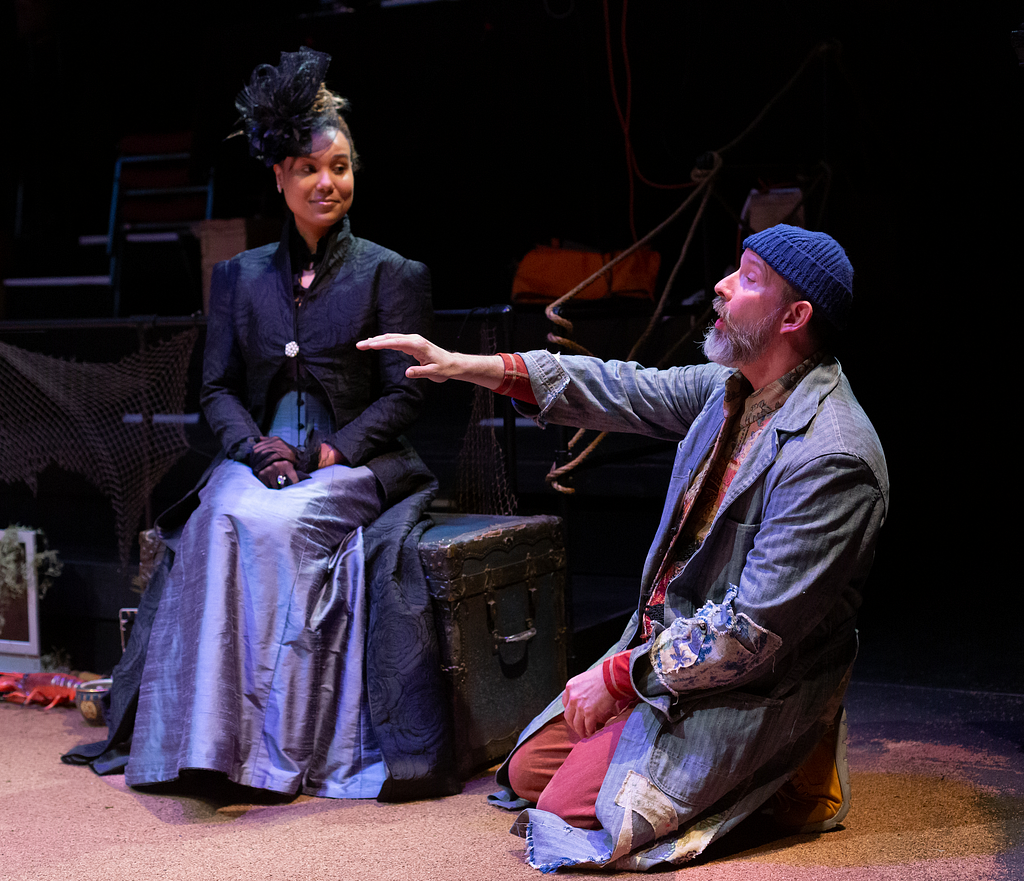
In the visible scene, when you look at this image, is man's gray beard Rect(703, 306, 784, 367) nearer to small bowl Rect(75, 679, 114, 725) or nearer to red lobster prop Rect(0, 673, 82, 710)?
small bowl Rect(75, 679, 114, 725)

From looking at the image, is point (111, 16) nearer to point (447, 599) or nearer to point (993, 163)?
point (993, 163)

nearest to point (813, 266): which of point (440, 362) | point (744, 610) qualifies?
point (744, 610)

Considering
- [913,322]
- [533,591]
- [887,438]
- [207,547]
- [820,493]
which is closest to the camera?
[820,493]

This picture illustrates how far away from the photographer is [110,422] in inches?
161

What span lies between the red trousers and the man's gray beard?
2.60 feet

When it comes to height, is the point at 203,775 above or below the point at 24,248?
below

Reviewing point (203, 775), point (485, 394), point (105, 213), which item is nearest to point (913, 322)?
point (485, 394)

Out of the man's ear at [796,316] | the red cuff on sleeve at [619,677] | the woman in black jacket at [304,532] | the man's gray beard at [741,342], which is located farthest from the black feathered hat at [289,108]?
the red cuff on sleeve at [619,677]

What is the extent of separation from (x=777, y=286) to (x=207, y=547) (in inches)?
59.1

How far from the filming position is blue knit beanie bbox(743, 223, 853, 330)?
2432mm

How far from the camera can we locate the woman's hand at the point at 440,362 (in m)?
2.58

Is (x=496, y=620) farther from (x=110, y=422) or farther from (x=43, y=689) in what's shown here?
(x=110, y=422)

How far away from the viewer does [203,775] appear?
298 centimetres

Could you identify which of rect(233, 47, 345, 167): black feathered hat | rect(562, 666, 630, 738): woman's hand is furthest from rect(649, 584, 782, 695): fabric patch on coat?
rect(233, 47, 345, 167): black feathered hat
